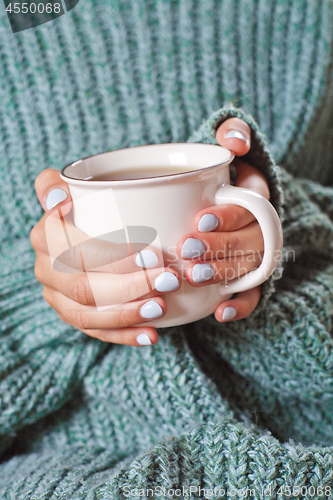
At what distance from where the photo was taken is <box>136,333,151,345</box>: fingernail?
0.42m

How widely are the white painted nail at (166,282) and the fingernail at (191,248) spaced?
2 centimetres

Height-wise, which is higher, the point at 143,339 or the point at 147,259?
the point at 147,259

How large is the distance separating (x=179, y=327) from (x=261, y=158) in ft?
0.81

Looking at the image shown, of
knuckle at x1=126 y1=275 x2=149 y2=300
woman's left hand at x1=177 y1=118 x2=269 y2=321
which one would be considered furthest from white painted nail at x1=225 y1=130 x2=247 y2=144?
knuckle at x1=126 y1=275 x2=149 y2=300

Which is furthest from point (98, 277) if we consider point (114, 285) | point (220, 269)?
point (220, 269)

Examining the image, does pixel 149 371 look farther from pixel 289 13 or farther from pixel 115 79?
pixel 289 13

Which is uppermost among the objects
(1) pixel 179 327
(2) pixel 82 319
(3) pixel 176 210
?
(3) pixel 176 210

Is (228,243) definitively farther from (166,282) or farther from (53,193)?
(53,193)

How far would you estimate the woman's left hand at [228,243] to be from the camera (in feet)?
1.22

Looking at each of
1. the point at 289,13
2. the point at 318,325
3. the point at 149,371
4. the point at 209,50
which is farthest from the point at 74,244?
the point at 289,13

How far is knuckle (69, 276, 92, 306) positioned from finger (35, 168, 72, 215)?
7cm

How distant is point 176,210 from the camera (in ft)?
1.16

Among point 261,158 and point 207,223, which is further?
point 261,158

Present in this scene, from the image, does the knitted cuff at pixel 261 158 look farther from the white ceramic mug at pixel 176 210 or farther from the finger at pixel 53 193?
the finger at pixel 53 193
